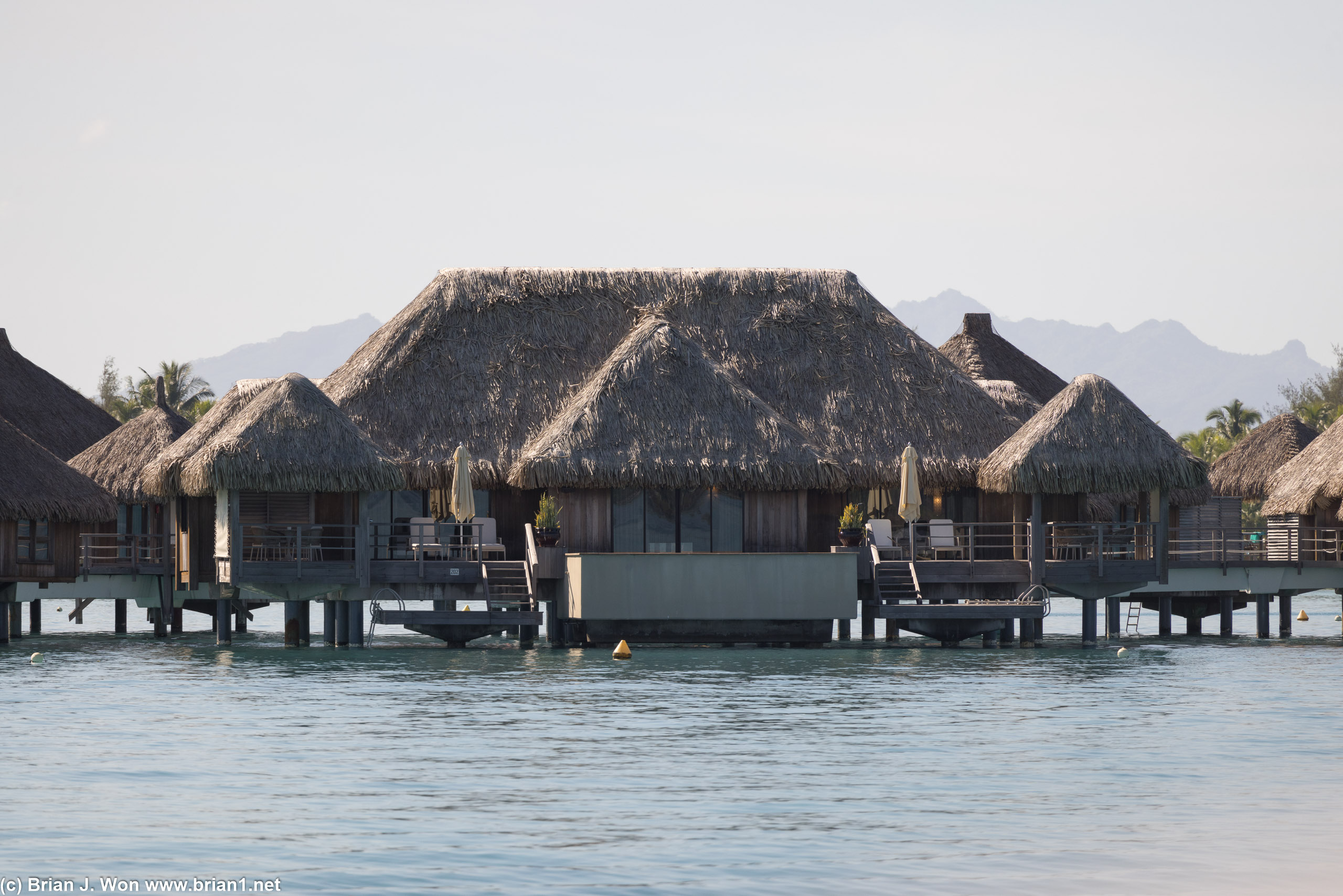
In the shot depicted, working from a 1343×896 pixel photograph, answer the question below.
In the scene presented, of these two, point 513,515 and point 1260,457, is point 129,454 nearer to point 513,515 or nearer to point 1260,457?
point 513,515

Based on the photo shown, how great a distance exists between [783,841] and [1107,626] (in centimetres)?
2519

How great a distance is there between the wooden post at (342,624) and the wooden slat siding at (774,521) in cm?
856

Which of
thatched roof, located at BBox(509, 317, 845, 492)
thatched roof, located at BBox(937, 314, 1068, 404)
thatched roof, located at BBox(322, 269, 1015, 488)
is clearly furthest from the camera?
thatched roof, located at BBox(937, 314, 1068, 404)

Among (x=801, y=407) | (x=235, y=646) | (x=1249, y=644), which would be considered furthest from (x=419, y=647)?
(x=1249, y=644)

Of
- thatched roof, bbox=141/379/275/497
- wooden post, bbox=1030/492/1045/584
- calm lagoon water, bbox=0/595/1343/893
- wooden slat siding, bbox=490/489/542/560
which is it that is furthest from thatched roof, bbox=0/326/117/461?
wooden post, bbox=1030/492/1045/584

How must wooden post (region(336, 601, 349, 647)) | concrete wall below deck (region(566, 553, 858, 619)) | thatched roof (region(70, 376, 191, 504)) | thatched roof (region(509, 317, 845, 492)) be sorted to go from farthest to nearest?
1. thatched roof (region(70, 376, 191, 504))
2. wooden post (region(336, 601, 349, 647))
3. thatched roof (region(509, 317, 845, 492))
4. concrete wall below deck (region(566, 553, 858, 619))

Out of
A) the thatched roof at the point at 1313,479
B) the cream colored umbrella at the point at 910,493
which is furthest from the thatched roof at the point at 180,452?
the thatched roof at the point at 1313,479

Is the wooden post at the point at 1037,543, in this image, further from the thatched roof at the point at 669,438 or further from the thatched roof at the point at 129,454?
the thatched roof at the point at 129,454

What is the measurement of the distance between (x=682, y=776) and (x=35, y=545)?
75.6 ft

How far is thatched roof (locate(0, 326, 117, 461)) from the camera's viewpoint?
155 ft

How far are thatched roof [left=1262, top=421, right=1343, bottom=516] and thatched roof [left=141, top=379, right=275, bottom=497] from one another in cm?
2521

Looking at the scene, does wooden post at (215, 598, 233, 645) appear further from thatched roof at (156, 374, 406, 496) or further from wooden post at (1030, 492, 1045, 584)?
wooden post at (1030, 492, 1045, 584)

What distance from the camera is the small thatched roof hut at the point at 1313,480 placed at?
141ft

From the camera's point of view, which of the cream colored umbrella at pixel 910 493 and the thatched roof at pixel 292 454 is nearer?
the thatched roof at pixel 292 454
